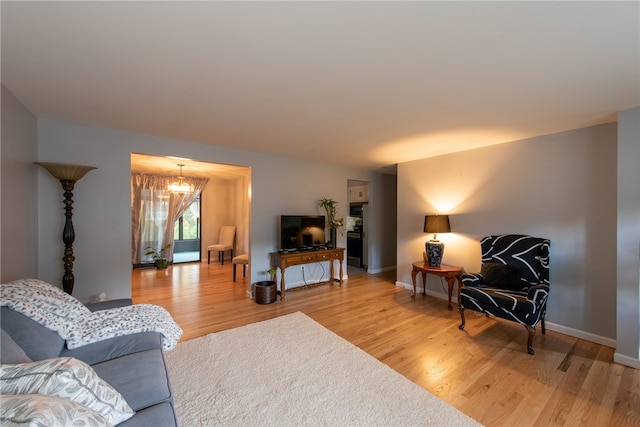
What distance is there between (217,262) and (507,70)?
22.4 ft

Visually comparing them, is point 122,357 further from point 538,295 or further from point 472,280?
point 538,295

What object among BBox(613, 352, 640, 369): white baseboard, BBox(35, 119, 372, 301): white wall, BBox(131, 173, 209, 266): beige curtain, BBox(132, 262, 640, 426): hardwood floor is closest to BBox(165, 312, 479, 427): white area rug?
BBox(132, 262, 640, 426): hardwood floor

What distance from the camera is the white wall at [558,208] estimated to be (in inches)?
102

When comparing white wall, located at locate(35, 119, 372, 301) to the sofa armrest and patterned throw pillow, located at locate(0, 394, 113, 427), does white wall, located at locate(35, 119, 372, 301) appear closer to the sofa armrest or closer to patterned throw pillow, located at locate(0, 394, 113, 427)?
the sofa armrest

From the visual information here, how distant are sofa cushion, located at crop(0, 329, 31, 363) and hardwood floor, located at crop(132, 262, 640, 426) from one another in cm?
163

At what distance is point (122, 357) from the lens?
4.98 feet

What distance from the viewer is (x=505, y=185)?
3.30m

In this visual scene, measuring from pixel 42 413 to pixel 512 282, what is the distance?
12.1 ft

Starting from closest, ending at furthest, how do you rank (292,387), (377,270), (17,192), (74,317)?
(74,317)
(292,387)
(17,192)
(377,270)

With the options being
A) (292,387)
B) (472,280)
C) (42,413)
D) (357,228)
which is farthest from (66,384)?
(357,228)

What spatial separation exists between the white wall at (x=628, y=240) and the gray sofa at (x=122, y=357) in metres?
3.58

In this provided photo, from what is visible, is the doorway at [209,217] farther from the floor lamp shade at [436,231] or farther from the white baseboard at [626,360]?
the white baseboard at [626,360]

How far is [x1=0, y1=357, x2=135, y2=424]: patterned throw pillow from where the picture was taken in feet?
2.79

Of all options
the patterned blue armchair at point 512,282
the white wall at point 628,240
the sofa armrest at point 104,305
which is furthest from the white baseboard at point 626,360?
the sofa armrest at point 104,305
